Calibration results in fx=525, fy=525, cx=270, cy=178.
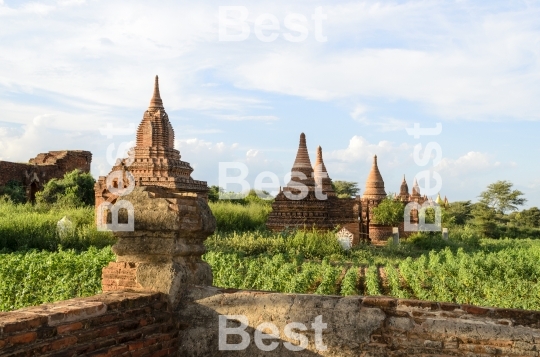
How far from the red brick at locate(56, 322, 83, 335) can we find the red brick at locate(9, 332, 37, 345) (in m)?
0.18

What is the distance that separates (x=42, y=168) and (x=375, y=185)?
19.8 m

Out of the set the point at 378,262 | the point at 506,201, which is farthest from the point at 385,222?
the point at 506,201

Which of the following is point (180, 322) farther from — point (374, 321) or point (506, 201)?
point (506, 201)

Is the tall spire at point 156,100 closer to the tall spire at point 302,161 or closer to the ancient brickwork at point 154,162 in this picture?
the ancient brickwork at point 154,162

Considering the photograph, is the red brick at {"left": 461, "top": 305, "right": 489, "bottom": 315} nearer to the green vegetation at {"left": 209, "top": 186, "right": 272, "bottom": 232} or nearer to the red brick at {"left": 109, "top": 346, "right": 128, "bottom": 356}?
the red brick at {"left": 109, "top": 346, "right": 128, "bottom": 356}

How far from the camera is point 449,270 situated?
1325 centimetres

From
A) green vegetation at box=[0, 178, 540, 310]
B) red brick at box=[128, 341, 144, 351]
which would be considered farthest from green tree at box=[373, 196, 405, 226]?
red brick at box=[128, 341, 144, 351]

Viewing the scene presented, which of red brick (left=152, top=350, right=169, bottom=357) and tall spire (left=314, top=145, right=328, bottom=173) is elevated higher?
tall spire (left=314, top=145, right=328, bottom=173)

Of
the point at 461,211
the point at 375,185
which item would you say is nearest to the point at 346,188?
the point at 461,211

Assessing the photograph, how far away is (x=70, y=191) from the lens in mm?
29078

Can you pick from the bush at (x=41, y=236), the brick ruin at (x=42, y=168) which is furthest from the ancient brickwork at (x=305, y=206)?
the brick ruin at (x=42, y=168)

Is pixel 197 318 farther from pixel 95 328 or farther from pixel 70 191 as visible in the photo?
pixel 70 191

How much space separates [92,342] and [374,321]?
6.17 ft

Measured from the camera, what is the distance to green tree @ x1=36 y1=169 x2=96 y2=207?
2856 cm
